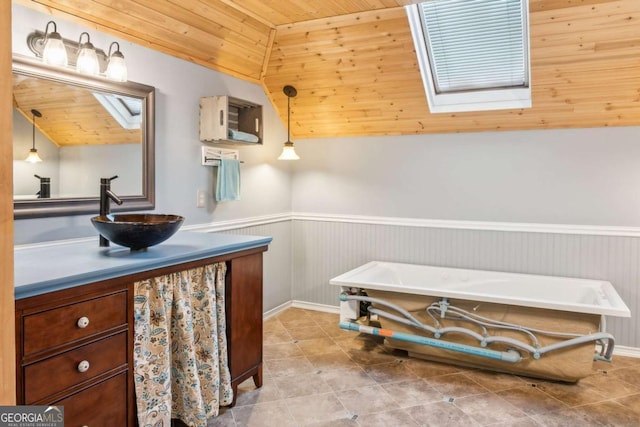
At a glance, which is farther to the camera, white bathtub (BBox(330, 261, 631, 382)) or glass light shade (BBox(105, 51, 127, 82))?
white bathtub (BBox(330, 261, 631, 382))

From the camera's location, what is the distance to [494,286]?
3484 millimetres

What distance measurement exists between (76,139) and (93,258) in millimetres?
794

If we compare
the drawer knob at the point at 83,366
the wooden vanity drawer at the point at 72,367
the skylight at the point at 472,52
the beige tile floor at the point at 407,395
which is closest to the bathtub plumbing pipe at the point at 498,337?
the beige tile floor at the point at 407,395

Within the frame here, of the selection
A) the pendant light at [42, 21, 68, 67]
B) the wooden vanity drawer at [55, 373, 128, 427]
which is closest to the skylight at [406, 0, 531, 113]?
the pendant light at [42, 21, 68, 67]

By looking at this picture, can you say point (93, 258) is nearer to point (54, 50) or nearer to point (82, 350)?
point (82, 350)

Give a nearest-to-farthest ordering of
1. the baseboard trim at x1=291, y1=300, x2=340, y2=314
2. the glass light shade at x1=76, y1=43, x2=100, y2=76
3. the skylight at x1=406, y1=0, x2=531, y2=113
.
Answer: the glass light shade at x1=76, y1=43, x2=100, y2=76 → the skylight at x1=406, y1=0, x2=531, y2=113 → the baseboard trim at x1=291, y1=300, x2=340, y2=314

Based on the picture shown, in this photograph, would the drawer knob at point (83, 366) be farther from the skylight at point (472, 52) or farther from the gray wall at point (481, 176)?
the gray wall at point (481, 176)

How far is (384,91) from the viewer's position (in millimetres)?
3643

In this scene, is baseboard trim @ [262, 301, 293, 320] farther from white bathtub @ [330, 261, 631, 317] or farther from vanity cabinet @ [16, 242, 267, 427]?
vanity cabinet @ [16, 242, 267, 427]

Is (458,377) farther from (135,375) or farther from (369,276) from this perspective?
(135,375)

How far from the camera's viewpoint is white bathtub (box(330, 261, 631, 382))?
2693 mm

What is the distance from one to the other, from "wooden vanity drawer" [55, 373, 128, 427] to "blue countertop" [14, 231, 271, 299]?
1.40ft

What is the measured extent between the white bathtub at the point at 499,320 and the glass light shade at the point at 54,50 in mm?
2185

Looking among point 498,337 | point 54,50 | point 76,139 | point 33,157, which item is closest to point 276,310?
point 498,337
